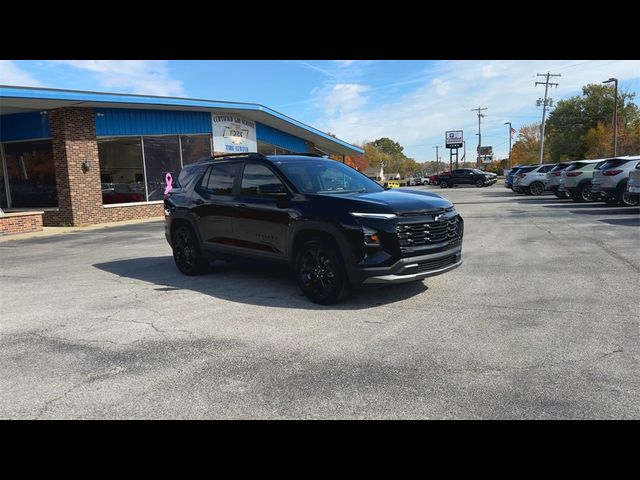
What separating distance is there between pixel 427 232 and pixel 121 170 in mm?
16485

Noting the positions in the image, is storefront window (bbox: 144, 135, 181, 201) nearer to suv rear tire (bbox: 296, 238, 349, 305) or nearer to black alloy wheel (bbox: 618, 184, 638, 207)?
suv rear tire (bbox: 296, 238, 349, 305)

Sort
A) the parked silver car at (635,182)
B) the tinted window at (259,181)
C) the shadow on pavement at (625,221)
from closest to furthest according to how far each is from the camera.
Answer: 1. the tinted window at (259,181)
2. the shadow on pavement at (625,221)
3. the parked silver car at (635,182)

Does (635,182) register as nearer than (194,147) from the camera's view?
Yes

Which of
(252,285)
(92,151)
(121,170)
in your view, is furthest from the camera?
(121,170)

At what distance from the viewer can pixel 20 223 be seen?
1556cm

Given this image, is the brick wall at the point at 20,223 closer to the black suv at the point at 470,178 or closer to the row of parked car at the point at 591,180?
the row of parked car at the point at 591,180

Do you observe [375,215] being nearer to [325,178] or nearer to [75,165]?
[325,178]

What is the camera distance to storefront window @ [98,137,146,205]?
1858cm

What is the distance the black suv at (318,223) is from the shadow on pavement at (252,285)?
19cm

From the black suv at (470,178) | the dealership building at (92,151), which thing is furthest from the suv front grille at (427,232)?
the black suv at (470,178)

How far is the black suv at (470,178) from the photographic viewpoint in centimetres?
4600

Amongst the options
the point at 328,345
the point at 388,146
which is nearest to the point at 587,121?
the point at 328,345

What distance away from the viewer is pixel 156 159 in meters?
20.1
